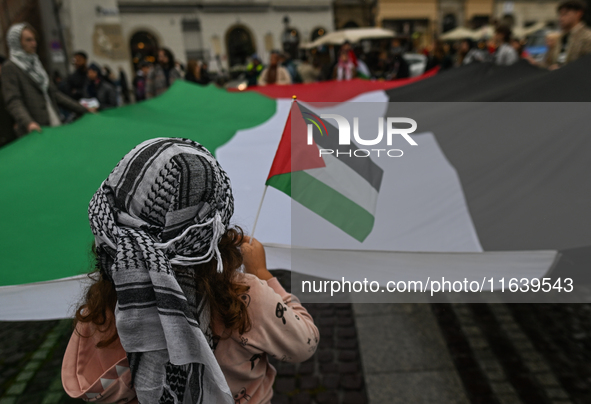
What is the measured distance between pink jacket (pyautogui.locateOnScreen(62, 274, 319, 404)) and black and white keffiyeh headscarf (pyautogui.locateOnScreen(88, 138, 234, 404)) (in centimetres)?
13

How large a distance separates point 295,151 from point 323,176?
18 centimetres

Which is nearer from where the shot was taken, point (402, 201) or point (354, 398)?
point (402, 201)

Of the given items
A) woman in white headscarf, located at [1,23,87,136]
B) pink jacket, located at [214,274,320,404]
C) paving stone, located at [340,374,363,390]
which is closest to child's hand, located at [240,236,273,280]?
pink jacket, located at [214,274,320,404]

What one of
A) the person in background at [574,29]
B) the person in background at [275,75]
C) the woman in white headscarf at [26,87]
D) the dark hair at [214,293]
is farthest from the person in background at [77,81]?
the dark hair at [214,293]

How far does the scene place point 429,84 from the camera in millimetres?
4316

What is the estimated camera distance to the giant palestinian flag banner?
2.04 meters

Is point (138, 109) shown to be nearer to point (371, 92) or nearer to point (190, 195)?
point (371, 92)

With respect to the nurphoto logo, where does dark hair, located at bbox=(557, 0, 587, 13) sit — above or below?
above

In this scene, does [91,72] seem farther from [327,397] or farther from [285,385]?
[327,397]

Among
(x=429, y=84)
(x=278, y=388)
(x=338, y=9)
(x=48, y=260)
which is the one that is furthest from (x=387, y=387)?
(x=338, y=9)

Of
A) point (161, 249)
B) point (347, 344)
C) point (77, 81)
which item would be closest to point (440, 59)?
point (77, 81)

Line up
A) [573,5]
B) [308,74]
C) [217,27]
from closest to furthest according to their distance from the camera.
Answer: [573,5], [308,74], [217,27]

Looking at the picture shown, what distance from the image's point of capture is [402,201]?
7.88 feet

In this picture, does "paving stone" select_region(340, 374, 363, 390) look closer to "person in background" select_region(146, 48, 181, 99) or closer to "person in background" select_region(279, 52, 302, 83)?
"person in background" select_region(146, 48, 181, 99)
